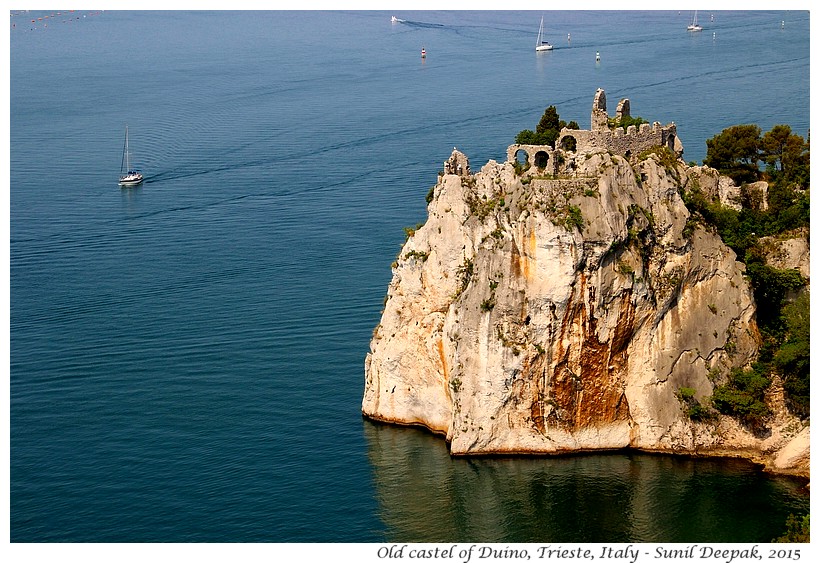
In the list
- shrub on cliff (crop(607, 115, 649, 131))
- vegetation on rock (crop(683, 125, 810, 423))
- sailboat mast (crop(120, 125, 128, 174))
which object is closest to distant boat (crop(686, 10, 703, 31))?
sailboat mast (crop(120, 125, 128, 174))

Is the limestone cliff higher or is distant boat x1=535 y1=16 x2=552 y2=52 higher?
distant boat x1=535 y1=16 x2=552 y2=52

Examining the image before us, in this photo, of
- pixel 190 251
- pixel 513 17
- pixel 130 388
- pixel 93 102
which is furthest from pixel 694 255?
pixel 513 17

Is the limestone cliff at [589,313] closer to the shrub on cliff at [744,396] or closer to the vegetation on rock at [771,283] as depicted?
the shrub on cliff at [744,396]

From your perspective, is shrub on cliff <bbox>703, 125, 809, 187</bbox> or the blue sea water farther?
shrub on cliff <bbox>703, 125, 809, 187</bbox>

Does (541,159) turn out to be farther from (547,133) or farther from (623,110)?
(623,110)

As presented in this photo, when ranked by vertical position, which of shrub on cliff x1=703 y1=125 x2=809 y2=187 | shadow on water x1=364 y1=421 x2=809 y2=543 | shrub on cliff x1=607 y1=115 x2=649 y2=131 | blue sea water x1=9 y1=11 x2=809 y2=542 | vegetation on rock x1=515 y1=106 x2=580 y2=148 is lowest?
shadow on water x1=364 y1=421 x2=809 y2=543

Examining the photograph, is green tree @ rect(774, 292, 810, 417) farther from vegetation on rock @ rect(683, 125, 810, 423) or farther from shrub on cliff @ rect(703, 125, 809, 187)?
shrub on cliff @ rect(703, 125, 809, 187)

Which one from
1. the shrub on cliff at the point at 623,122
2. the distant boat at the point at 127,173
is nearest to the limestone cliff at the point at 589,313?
the shrub on cliff at the point at 623,122

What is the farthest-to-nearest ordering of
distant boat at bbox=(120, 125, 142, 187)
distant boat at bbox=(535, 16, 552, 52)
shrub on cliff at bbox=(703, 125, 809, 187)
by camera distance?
distant boat at bbox=(535, 16, 552, 52), distant boat at bbox=(120, 125, 142, 187), shrub on cliff at bbox=(703, 125, 809, 187)
